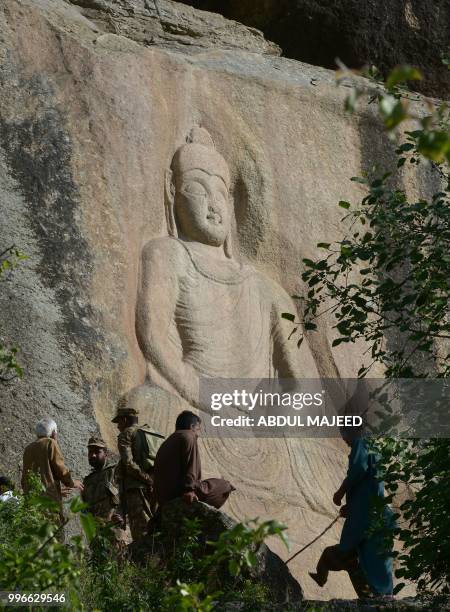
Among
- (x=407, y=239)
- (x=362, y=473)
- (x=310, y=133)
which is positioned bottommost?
(x=362, y=473)

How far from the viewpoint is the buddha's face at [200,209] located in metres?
11.7

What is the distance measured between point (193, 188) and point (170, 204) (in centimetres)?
24

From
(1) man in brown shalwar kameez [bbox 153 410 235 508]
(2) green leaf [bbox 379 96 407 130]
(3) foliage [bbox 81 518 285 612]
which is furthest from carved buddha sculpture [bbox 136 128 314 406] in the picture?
(2) green leaf [bbox 379 96 407 130]

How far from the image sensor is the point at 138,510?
27.0 ft

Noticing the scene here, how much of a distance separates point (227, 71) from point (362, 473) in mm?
5567

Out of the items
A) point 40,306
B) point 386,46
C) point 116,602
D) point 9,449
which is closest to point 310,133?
point 386,46

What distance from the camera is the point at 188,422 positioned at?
7.76 metres

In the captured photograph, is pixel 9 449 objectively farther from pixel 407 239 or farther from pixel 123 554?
pixel 407 239

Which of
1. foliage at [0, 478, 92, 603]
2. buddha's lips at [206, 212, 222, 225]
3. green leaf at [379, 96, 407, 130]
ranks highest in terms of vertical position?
green leaf at [379, 96, 407, 130]

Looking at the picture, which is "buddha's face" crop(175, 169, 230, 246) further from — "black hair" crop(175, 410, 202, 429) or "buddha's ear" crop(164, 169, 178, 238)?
"black hair" crop(175, 410, 202, 429)

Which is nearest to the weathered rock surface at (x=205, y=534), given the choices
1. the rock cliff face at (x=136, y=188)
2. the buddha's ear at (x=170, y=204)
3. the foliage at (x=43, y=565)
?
the rock cliff face at (x=136, y=188)

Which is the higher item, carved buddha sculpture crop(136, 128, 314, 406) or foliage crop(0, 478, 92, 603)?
carved buddha sculpture crop(136, 128, 314, 406)

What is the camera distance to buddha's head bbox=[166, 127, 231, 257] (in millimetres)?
11688

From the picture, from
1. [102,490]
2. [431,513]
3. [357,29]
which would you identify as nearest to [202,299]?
[102,490]
